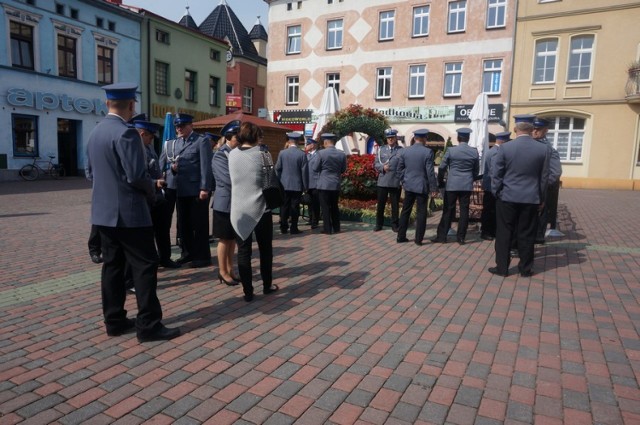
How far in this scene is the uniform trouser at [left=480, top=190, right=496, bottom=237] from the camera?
7.98 meters

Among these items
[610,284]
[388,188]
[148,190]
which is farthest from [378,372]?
[388,188]

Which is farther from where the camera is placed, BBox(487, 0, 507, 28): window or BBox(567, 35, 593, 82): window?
BBox(487, 0, 507, 28): window

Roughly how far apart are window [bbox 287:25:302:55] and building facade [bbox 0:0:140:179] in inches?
366

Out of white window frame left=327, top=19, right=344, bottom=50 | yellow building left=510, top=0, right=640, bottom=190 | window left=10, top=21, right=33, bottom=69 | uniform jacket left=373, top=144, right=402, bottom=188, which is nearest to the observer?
uniform jacket left=373, top=144, right=402, bottom=188

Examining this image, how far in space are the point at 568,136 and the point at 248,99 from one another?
76.9 feet

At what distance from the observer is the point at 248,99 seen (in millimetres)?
36719

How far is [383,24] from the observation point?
2625 cm

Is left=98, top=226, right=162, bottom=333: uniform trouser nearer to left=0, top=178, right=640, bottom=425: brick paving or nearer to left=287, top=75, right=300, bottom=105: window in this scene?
left=0, top=178, right=640, bottom=425: brick paving

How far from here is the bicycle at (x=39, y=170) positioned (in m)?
19.2

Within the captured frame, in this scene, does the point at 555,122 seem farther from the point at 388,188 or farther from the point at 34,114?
the point at 34,114

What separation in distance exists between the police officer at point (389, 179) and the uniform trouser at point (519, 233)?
108 inches

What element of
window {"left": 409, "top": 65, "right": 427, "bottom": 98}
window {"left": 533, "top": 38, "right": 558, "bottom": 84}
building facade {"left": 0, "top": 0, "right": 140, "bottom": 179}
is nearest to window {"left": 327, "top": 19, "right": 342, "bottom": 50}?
window {"left": 409, "top": 65, "right": 427, "bottom": 98}

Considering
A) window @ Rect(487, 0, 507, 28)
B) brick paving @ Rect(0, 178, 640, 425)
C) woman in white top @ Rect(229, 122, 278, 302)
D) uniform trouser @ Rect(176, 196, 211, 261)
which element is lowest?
brick paving @ Rect(0, 178, 640, 425)

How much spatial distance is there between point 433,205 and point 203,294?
26.9 feet
